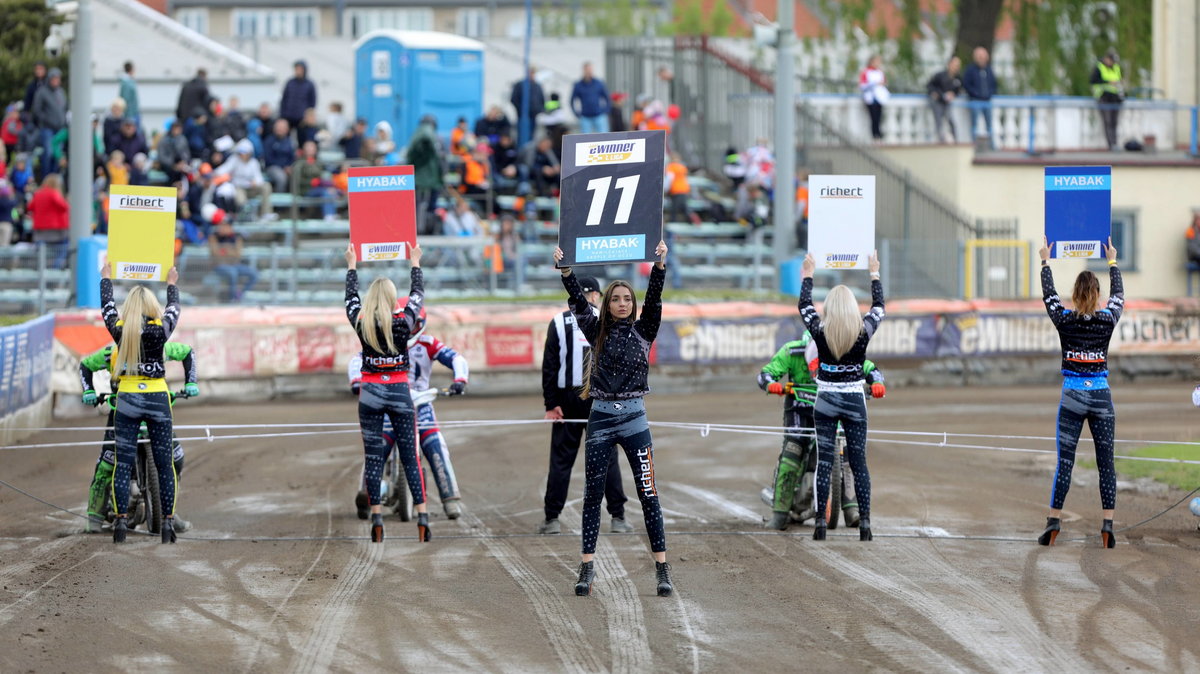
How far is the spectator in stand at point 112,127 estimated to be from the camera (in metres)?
26.2

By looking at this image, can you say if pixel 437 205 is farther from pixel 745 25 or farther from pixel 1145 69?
pixel 745 25

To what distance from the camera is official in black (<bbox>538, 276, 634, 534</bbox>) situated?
1243 cm

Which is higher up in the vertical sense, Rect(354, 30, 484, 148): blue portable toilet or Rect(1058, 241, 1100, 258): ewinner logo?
Rect(354, 30, 484, 148): blue portable toilet

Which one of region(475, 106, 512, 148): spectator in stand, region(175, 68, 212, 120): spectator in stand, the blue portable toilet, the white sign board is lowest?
the white sign board

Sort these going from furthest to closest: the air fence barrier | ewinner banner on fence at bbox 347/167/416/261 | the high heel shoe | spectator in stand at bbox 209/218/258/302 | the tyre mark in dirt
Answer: spectator in stand at bbox 209/218/258/302, the air fence barrier, ewinner banner on fence at bbox 347/167/416/261, the high heel shoe, the tyre mark in dirt

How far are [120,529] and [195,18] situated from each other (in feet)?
192

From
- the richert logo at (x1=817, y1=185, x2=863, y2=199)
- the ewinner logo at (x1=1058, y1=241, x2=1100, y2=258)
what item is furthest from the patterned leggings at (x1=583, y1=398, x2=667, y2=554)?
the ewinner logo at (x1=1058, y1=241, x2=1100, y2=258)

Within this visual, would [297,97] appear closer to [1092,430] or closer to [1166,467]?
[1166,467]

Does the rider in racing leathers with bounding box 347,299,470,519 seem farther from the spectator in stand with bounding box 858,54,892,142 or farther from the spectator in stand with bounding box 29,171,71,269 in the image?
the spectator in stand with bounding box 858,54,892,142

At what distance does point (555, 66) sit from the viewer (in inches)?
1865

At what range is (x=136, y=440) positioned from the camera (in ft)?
39.0

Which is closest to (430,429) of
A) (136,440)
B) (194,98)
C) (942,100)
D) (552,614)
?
(136,440)

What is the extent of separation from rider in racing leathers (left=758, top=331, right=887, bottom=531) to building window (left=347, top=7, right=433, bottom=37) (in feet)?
181

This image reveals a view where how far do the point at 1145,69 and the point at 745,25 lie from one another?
33.8 meters
